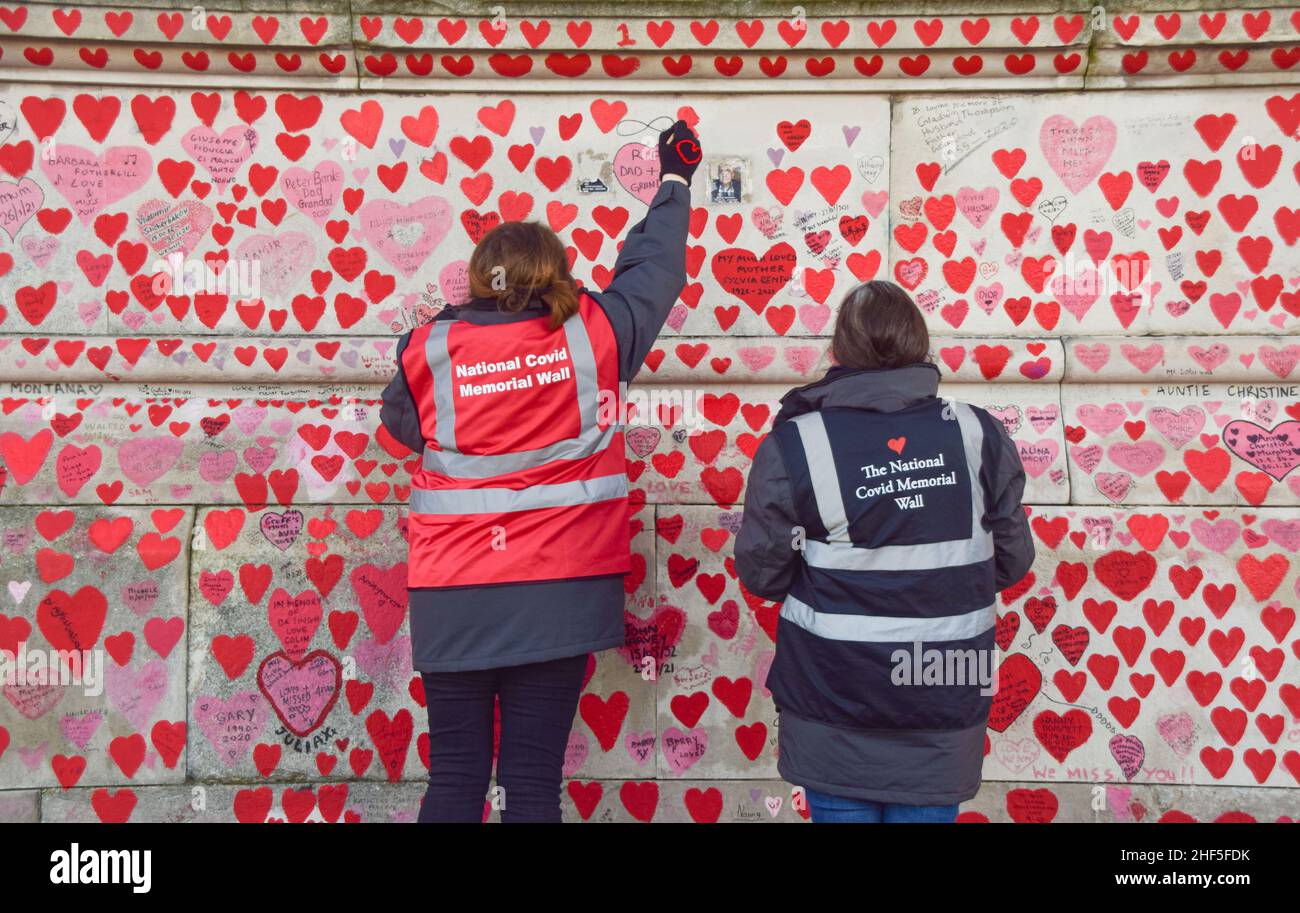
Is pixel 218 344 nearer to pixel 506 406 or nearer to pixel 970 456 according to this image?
pixel 506 406

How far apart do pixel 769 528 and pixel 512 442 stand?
0.84 metres

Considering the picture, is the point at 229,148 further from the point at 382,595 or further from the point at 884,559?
the point at 884,559

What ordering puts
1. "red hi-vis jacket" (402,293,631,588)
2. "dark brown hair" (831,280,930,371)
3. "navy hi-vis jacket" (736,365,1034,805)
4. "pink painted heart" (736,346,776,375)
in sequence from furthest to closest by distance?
"pink painted heart" (736,346,776,375)
"red hi-vis jacket" (402,293,631,588)
"dark brown hair" (831,280,930,371)
"navy hi-vis jacket" (736,365,1034,805)

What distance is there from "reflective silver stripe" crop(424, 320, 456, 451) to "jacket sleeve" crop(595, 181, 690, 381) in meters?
0.52

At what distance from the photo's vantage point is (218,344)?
4.34 meters

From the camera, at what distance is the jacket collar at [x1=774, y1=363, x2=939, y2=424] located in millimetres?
2617

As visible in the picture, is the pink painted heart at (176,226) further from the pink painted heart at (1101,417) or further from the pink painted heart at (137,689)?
the pink painted heart at (1101,417)

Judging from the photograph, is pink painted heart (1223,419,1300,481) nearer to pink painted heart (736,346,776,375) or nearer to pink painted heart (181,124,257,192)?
pink painted heart (736,346,776,375)

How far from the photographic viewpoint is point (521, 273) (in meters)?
→ 2.98

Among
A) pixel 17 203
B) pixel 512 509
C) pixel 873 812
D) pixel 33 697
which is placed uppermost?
pixel 17 203

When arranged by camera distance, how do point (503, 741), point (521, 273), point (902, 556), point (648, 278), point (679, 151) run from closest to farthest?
1. point (902, 556)
2. point (521, 273)
3. point (503, 741)
4. point (648, 278)
5. point (679, 151)

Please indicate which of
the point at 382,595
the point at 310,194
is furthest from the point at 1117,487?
the point at 310,194

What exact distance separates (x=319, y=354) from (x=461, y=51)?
148 centimetres

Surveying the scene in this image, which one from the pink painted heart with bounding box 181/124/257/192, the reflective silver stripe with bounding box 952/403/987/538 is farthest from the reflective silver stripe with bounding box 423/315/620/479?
the pink painted heart with bounding box 181/124/257/192
